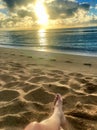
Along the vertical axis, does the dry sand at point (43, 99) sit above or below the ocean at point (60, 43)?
above

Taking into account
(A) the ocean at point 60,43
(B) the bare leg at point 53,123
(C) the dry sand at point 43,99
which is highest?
(B) the bare leg at point 53,123

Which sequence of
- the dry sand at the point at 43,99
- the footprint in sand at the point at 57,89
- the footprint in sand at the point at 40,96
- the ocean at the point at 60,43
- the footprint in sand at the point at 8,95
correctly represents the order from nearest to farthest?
1. the dry sand at the point at 43,99
2. the footprint in sand at the point at 40,96
3. the footprint in sand at the point at 8,95
4. the footprint in sand at the point at 57,89
5. the ocean at the point at 60,43

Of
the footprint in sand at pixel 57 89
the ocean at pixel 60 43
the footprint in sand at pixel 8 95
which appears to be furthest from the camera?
the ocean at pixel 60 43

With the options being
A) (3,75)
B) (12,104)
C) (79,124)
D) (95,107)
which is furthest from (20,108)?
(3,75)

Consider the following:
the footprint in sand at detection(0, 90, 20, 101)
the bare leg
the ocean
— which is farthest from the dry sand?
the ocean

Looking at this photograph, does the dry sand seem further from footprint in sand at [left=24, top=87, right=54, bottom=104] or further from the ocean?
the ocean

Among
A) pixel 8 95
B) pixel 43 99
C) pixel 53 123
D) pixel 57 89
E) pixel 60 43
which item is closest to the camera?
pixel 53 123

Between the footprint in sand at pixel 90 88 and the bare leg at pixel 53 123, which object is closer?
the bare leg at pixel 53 123

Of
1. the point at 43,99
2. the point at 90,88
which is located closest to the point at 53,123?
the point at 43,99

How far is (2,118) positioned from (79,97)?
1.34 metres

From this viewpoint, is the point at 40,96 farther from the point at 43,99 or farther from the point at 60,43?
the point at 60,43

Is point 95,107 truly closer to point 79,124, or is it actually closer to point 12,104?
point 79,124

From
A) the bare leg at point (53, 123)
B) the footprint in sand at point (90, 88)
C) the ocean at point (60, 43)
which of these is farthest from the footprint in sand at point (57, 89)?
the ocean at point (60, 43)

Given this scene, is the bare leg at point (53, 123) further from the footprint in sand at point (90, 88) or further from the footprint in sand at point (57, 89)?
the footprint in sand at point (90, 88)
